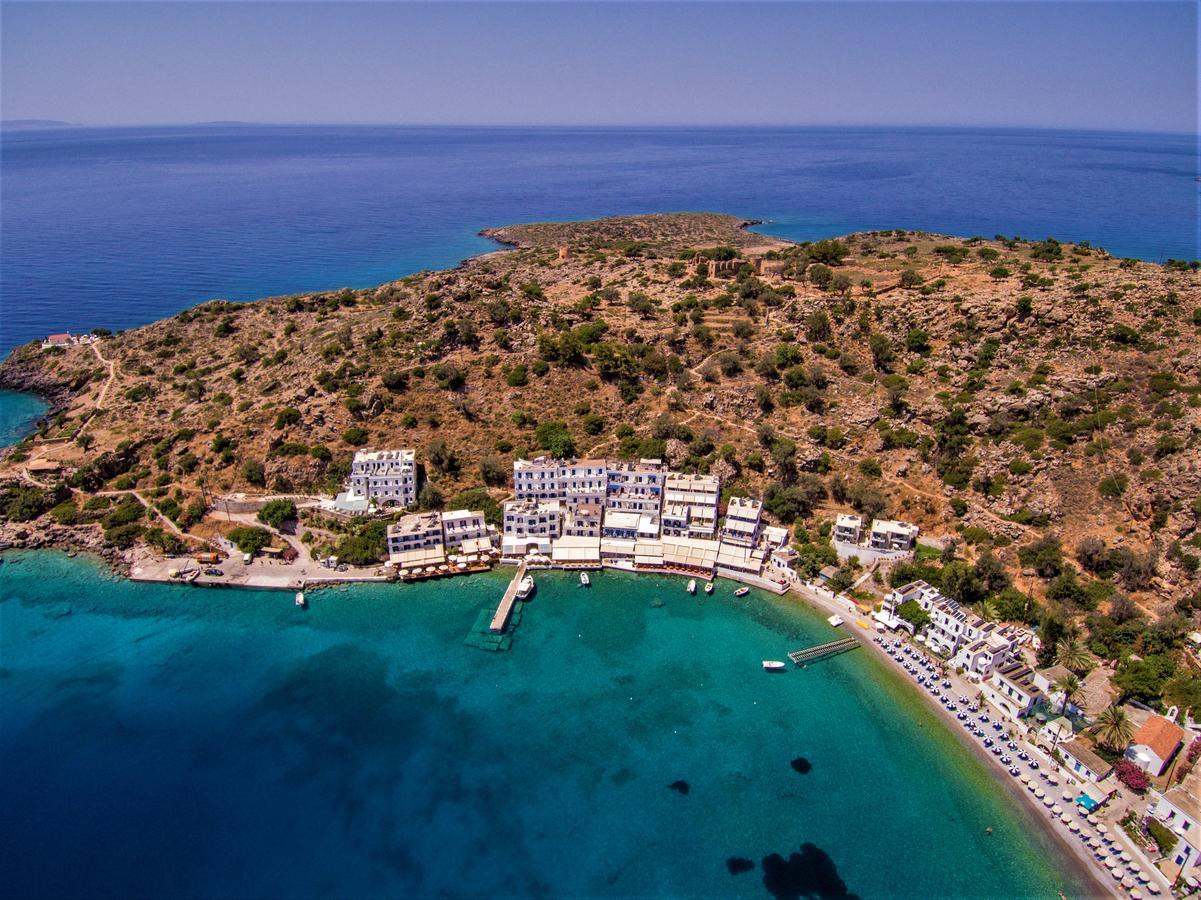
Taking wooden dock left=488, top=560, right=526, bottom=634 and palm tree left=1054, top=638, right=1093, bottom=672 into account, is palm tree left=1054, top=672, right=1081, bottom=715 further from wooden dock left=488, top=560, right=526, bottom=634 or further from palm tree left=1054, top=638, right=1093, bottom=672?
wooden dock left=488, top=560, right=526, bottom=634

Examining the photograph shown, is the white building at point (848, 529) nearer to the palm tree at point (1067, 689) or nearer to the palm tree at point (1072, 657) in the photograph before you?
the palm tree at point (1072, 657)

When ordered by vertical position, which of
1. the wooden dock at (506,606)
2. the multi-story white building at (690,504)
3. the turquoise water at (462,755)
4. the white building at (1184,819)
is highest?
the multi-story white building at (690,504)

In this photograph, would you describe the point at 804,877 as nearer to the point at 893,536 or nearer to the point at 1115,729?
the point at 1115,729

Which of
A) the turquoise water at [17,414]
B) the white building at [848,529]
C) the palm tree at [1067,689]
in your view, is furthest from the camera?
the turquoise water at [17,414]

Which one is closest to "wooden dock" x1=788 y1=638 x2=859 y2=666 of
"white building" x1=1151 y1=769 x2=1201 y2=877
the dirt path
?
"white building" x1=1151 y1=769 x2=1201 y2=877

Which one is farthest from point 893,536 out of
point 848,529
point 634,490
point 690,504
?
point 634,490

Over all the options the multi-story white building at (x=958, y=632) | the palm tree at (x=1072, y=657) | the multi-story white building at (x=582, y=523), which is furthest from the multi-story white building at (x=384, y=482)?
the palm tree at (x=1072, y=657)
